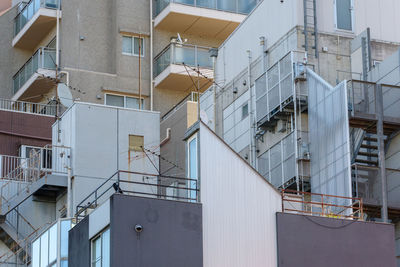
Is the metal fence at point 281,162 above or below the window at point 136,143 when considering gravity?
below

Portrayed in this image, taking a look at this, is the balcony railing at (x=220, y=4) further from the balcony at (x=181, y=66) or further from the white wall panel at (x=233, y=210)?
the white wall panel at (x=233, y=210)

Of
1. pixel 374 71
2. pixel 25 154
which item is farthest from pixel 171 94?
pixel 374 71

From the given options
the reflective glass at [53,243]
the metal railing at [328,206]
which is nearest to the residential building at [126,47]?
the reflective glass at [53,243]

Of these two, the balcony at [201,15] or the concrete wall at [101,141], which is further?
the balcony at [201,15]

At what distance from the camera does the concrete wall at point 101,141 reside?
52000mm

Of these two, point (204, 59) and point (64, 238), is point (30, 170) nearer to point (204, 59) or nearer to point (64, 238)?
point (204, 59)

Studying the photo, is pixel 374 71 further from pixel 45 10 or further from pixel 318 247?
pixel 45 10

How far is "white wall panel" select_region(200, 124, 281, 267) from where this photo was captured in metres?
35.1

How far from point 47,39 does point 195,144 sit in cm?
3312

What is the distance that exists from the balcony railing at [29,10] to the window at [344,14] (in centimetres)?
2384

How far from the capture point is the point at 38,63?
66.1 m

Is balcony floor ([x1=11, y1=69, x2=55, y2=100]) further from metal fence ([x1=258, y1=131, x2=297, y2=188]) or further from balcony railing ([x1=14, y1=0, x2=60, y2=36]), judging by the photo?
metal fence ([x1=258, y1=131, x2=297, y2=188])

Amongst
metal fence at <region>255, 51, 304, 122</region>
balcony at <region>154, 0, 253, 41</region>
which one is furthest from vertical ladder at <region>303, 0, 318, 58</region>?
balcony at <region>154, 0, 253, 41</region>

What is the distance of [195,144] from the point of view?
120 ft
